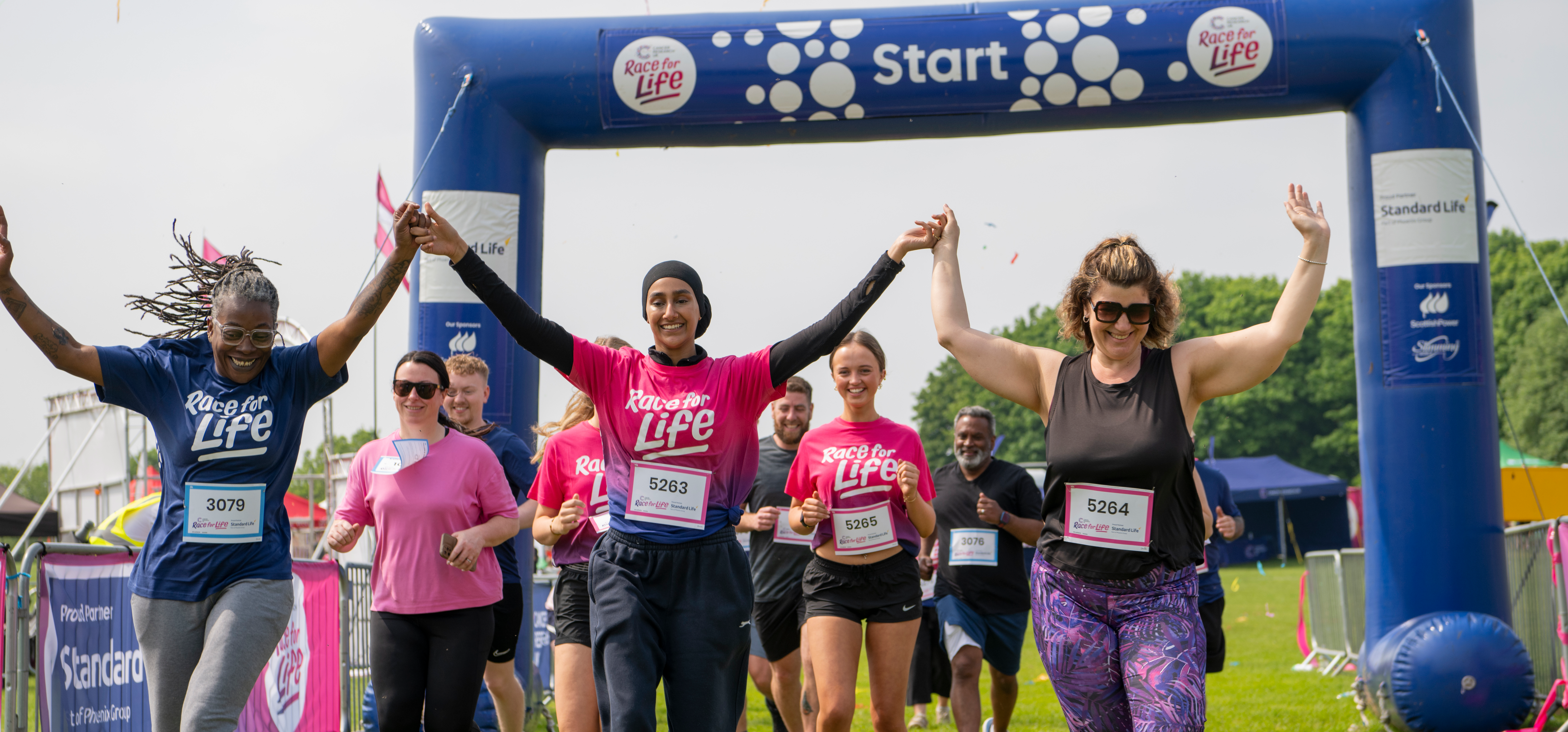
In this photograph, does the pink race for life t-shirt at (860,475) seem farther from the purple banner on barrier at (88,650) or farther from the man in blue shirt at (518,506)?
the purple banner on barrier at (88,650)

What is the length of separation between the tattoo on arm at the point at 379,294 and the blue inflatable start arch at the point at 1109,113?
163 inches

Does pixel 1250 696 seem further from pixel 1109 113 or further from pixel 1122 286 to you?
pixel 1122 286

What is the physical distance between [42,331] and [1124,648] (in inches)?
128

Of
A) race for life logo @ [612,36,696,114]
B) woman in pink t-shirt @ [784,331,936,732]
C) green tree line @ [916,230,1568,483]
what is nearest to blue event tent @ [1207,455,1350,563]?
green tree line @ [916,230,1568,483]

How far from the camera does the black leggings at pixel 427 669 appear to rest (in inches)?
178

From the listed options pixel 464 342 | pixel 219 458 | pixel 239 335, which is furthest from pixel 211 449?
pixel 464 342

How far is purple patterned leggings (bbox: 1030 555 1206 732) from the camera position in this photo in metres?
3.10

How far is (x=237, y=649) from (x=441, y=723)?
1.06 meters

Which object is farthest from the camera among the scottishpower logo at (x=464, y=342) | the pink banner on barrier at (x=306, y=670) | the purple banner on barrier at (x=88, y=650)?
the scottishpower logo at (x=464, y=342)

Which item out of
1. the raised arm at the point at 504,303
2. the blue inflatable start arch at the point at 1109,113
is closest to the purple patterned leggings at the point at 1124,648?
the raised arm at the point at 504,303

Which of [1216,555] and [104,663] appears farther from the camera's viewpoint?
[1216,555]

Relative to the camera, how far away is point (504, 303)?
3.70 metres

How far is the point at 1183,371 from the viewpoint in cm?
336

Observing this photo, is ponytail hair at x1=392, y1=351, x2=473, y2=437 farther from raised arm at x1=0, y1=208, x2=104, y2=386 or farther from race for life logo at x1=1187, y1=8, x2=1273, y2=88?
race for life logo at x1=1187, y1=8, x2=1273, y2=88
